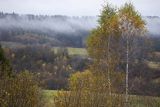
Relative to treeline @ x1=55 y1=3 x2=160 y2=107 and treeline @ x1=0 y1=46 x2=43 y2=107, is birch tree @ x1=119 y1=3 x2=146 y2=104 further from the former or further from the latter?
treeline @ x1=0 y1=46 x2=43 y2=107

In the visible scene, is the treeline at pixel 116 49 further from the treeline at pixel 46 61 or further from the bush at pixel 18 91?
the treeline at pixel 46 61

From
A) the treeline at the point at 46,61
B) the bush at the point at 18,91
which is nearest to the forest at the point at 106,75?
the bush at the point at 18,91

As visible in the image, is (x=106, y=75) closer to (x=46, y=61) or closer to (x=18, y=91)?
(x=18, y=91)

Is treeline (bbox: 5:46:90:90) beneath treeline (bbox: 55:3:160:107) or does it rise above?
beneath

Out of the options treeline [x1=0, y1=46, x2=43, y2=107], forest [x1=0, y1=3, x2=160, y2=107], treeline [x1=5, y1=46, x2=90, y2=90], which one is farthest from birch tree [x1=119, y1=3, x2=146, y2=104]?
treeline [x1=5, y1=46, x2=90, y2=90]

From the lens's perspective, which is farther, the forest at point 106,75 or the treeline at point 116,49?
the treeline at point 116,49

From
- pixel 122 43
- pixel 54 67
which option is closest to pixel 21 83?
pixel 122 43

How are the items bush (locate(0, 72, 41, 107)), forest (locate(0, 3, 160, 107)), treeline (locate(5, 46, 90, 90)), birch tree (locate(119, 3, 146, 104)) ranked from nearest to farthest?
bush (locate(0, 72, 41, 107)) → forest (locate(0, 3, 160, 107)) → birch tree (locate(119, 3, 146, 104)) → treeline (locate(5, 46, 90, 90))

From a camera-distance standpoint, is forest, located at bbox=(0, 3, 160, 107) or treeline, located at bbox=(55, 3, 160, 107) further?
treeline, located at bbox=(55, 3, 160, 107)

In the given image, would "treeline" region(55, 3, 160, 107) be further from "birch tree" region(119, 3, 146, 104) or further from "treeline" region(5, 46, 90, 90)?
"treeline" region(5, 46, 90, 90)

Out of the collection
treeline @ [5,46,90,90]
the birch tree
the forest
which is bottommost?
treeline @ [5,46,90,90]

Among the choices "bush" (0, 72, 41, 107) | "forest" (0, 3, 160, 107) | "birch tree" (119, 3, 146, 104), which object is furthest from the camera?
"birch tree" (119, 3, 146, 104)

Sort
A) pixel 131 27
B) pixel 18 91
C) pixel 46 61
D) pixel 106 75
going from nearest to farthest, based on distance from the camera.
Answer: pixel 18 91 < pixel 131 27 < pixel 106 75 < pixel 46 61

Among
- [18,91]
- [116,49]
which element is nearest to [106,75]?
[116,49]
